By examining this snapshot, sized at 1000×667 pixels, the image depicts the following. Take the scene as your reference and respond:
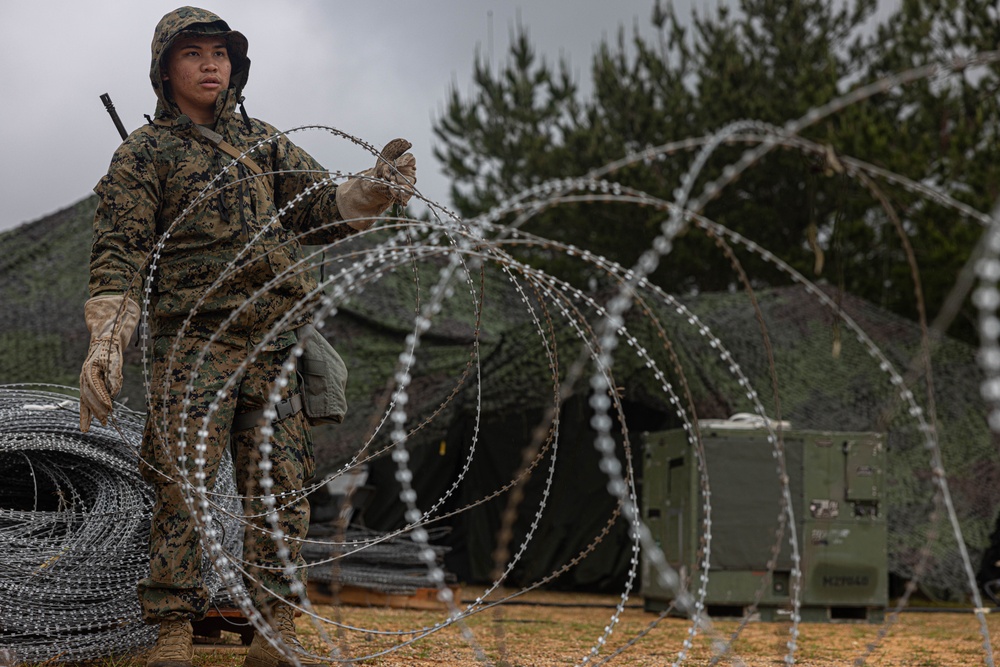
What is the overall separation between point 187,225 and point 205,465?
0.74 m

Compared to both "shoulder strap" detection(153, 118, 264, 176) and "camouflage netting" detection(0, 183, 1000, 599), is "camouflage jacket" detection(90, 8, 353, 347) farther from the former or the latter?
"camouflage netting" detection(0, 183, 1000, 599)

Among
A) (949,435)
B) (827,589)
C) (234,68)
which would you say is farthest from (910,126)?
(234,68)

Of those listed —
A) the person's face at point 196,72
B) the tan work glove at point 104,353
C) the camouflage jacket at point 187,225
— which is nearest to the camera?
the tan work glove at point 104,353

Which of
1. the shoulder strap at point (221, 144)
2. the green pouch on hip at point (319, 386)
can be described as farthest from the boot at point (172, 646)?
the shoulder strap at point (221, 144)

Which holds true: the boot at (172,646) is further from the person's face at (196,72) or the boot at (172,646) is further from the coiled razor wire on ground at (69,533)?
the person's face at (196,72)

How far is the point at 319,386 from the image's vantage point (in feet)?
12.7

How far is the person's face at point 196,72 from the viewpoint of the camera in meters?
3.78

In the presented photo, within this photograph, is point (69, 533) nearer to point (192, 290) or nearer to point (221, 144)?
point (192, 290)

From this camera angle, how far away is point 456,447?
10711mm

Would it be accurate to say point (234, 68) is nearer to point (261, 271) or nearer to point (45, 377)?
point (261, 271)

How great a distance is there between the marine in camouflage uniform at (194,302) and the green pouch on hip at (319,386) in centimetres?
5

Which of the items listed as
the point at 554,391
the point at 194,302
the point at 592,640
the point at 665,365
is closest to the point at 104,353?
the point at 194,302

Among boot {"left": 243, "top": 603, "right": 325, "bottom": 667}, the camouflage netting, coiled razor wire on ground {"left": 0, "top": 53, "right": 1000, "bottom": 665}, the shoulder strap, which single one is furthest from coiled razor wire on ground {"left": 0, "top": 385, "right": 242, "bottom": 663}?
the camouflage netting

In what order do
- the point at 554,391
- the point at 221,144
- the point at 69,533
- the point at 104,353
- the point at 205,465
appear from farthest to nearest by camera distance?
the point at 554,391
the point at 69,533
the point at 221,144
the point at 205,465
the point at 104,353
